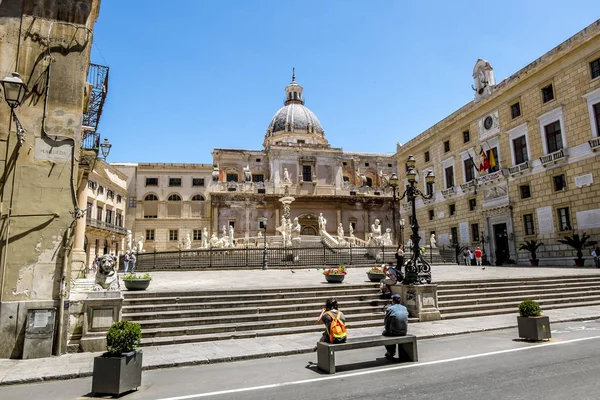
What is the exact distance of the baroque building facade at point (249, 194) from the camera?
1986 inches

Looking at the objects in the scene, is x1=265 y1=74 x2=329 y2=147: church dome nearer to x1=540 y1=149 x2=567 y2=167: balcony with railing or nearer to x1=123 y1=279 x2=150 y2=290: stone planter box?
x1=540 y1=149 x2=567 y2=167: balcony with railing

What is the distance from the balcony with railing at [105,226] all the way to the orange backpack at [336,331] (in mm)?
37817

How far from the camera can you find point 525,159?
26281 mm

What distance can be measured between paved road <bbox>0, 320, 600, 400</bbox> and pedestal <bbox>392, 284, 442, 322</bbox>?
323cm

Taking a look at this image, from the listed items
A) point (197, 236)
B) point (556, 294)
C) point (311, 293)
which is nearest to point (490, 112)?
point (556, 294)

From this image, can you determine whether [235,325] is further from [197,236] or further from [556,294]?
[197,236]

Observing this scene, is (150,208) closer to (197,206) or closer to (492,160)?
(197,206)

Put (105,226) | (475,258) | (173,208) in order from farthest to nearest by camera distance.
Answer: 1. (173,208)
2. (105,226)
3. (475,258)

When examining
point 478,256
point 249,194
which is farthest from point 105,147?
point 249,194

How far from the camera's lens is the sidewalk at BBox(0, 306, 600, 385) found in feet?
23.3

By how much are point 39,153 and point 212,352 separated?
5663mm

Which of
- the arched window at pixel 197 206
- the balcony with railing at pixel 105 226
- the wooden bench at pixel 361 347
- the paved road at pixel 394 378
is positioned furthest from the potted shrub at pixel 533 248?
the arched window at pixel 197 206

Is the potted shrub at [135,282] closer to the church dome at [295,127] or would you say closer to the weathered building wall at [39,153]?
the weathered building wall at [39,153]

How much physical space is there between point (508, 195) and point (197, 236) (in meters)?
38.3
